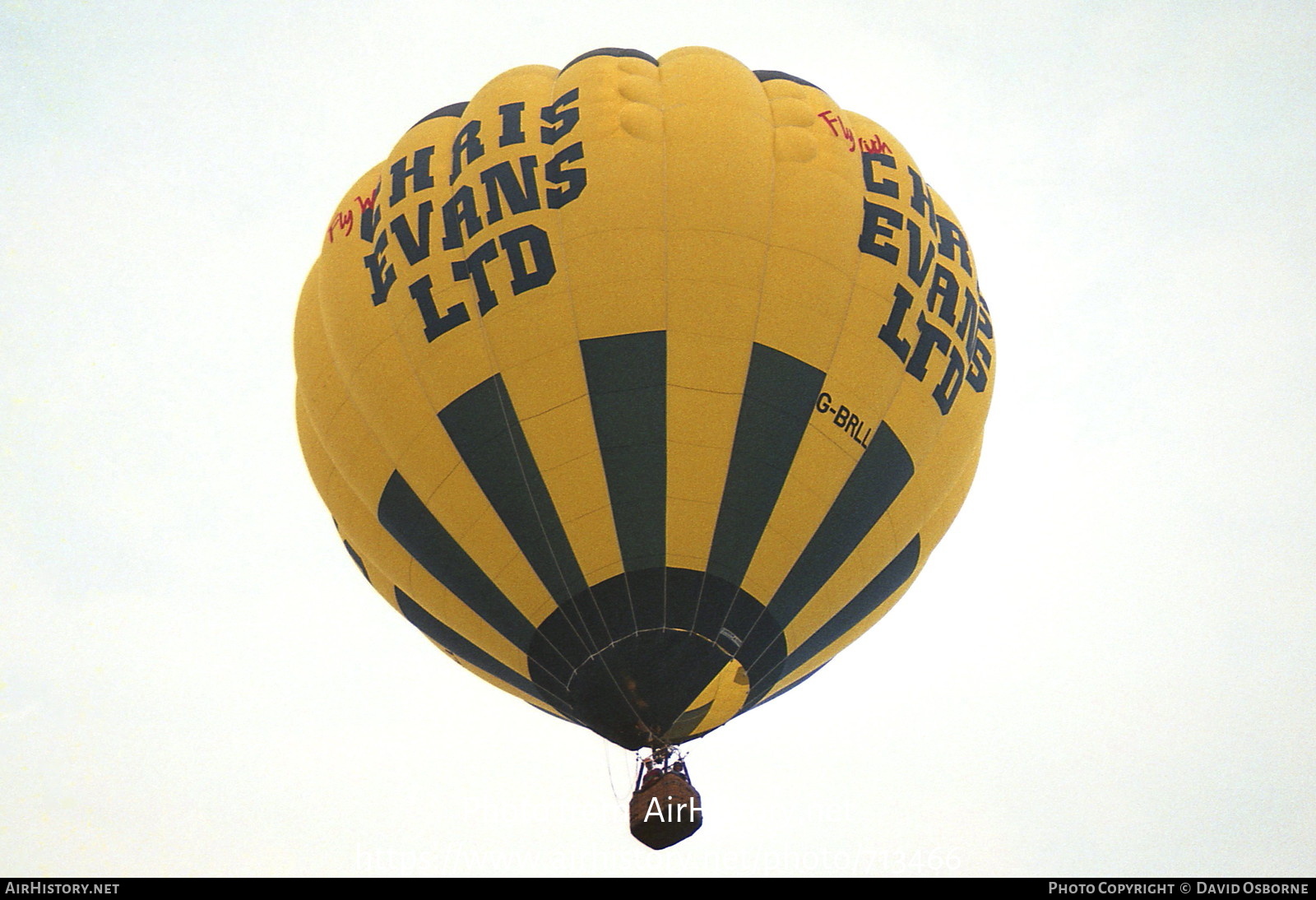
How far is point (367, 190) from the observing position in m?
9.56

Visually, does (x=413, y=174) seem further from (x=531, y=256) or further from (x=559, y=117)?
(x=531, y=256)

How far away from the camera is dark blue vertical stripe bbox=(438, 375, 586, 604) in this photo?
335 inches

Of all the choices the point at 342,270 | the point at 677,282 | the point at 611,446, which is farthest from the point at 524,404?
the point at 342,270

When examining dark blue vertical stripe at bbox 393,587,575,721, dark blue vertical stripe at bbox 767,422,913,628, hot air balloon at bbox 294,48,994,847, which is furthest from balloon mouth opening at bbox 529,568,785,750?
dark blue vertical stripe at bbox 393,587,575,721

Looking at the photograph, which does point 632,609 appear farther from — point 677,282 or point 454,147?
point 454,147

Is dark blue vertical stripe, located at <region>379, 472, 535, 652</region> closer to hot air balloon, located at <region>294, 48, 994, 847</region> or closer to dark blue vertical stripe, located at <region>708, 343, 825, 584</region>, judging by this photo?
hot air balloon, located at <region>294, 48, 994, 847</region>

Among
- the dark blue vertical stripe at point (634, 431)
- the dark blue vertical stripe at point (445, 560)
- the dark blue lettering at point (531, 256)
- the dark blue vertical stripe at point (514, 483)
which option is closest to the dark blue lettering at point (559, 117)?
the dark blue lettering at point (531, 256)

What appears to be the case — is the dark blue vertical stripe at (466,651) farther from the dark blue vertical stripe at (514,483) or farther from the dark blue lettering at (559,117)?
the dark blue lettering at (559,117)

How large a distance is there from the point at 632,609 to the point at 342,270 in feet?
10.2

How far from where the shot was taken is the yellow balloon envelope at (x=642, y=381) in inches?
333

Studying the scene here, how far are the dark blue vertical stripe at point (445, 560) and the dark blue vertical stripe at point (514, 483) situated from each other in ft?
1.33

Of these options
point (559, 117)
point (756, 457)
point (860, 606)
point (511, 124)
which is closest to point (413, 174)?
point (511, 124)

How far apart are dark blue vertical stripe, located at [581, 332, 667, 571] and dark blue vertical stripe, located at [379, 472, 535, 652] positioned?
0.94 meters

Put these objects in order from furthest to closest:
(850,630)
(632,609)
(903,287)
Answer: (850,630)
(903,287)
(632,609)
